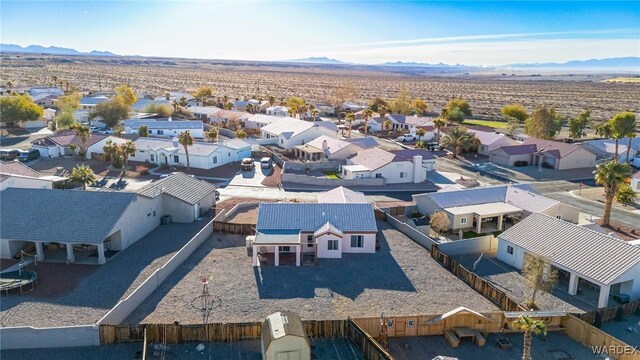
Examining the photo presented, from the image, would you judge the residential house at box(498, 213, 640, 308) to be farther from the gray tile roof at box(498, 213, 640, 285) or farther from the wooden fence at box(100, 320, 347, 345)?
the wooden fence at box(100, 320, 347, 345)

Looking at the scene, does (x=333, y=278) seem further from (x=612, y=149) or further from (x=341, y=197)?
(x=612, y=149)

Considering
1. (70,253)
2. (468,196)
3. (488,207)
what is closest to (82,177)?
(70,253)

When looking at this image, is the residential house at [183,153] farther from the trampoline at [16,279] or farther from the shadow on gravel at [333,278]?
the shadow on gravel at [333,278]

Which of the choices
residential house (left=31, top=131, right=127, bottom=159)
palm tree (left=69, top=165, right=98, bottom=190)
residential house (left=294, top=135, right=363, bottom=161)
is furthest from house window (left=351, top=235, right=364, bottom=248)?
residential house (left=31, top=131, right=127, bottom=159)

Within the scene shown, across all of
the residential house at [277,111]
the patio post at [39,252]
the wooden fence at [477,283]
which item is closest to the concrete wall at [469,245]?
the wooden fence at [477,283]

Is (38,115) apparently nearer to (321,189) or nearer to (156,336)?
(321,189)

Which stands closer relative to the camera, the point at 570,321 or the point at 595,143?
the point at 570,321

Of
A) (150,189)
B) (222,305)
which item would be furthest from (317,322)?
(150,189)
